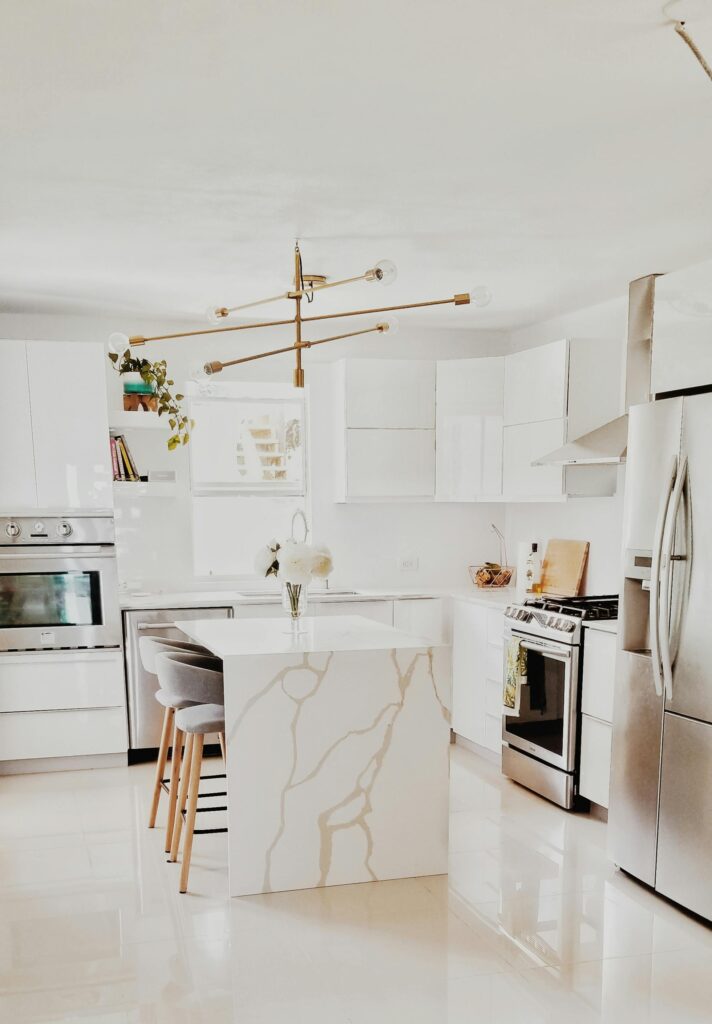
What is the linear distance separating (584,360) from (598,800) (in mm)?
2324

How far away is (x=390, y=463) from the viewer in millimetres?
5309

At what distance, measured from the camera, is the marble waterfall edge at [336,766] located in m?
3.16

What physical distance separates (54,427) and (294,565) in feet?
6.49

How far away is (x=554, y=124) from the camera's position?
2447mm

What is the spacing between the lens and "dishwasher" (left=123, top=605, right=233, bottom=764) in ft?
15.6

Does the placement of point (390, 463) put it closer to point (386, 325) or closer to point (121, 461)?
point (121, 461)

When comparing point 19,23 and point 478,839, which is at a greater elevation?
point 19,23

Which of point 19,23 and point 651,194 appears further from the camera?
point 651,194

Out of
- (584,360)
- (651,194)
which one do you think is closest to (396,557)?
(584,360)

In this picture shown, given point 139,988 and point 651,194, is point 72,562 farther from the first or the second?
point 651,194

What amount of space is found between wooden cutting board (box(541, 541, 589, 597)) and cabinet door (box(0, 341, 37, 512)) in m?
3.14

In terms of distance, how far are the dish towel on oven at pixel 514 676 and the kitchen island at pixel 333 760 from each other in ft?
3.58

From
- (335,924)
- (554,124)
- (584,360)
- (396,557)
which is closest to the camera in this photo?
(554,124)

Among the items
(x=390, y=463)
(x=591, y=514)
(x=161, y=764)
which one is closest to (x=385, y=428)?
(x=390, y=463)
